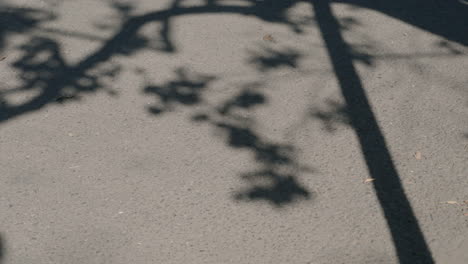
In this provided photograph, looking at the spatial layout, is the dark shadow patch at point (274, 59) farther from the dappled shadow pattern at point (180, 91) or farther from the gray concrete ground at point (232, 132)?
the dappled shadow pattern at point (180, 91)

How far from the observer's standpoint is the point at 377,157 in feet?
14.4

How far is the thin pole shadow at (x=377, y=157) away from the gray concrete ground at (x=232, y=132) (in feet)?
0.04

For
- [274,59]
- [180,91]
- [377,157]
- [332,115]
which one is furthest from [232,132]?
[274,59]

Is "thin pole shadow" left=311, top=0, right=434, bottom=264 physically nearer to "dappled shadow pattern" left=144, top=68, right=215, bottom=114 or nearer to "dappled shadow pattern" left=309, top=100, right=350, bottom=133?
"dappled shadow pattern" left=309, top=100, right=350, bottom=133

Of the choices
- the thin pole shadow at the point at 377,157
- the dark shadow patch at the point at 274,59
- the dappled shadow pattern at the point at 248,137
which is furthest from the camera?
the dark shadow patch at the point at 274,59

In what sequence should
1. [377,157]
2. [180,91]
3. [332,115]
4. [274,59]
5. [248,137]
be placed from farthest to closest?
[274,59], [180,91], [332,115], [248,137], [377,157]

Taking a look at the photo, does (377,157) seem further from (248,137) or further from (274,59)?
(274,59)

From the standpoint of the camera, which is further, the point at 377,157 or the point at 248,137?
the point at 248,137

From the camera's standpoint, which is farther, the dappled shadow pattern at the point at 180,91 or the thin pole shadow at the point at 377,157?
the dappled shadow pattern at the point at 180,91

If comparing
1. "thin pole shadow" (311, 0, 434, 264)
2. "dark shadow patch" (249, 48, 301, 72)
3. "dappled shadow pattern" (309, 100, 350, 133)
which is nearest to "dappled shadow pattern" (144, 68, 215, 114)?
"dark shadow patch" (249, 48, 301, 72)

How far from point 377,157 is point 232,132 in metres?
1.10

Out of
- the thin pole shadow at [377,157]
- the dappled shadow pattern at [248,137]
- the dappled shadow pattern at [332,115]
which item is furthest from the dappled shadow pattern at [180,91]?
the thin pole shadow at [377,157]

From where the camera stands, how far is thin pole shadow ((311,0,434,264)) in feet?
12.1

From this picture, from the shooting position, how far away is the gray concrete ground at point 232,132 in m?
3.70
